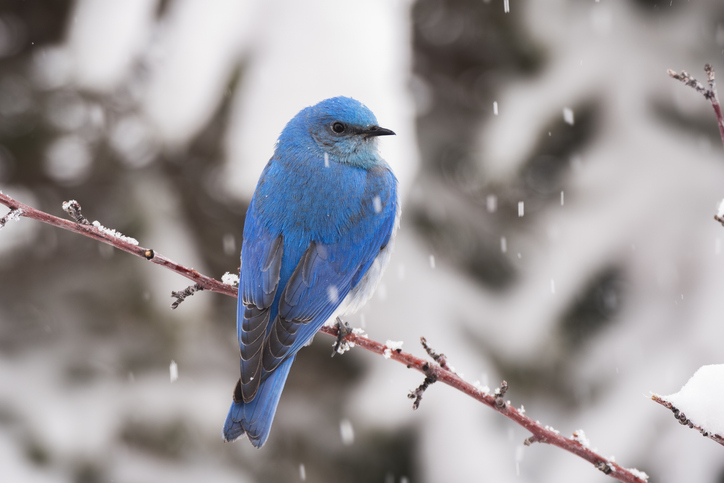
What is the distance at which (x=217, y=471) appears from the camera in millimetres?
4336

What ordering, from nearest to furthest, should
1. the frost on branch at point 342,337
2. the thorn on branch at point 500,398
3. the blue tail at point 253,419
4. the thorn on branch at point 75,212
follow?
the thorn on branch at point 500,398 → the thorn on branch at point 75,212 → the blue tail at point 253,419 → the frost on branch at point 342,337

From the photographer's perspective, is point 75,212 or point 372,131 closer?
point 75,212

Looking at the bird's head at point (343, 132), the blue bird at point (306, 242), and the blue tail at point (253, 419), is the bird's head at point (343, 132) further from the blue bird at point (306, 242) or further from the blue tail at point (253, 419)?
the blue tail at point (253, 419)

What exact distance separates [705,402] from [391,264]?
3269 mm

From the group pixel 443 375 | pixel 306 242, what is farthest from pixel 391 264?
pixel 443 375

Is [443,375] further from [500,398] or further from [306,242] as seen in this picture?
[306,242]

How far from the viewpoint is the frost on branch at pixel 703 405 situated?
A: 1.37 meters

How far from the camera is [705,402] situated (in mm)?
1384

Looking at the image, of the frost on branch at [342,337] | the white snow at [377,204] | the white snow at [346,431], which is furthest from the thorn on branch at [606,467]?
the white snow at [346,431]

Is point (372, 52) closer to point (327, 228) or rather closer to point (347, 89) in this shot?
point (347, 89)

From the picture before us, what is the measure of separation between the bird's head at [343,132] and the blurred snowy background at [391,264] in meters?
1.18

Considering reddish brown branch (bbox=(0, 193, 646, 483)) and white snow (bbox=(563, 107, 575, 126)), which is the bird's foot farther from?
white snow (bbox=(563, 107, 575, 126))

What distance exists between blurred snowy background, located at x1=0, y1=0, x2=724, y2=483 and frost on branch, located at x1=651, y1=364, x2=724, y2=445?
9.21 ft

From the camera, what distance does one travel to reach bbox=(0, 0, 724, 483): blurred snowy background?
4.25 metres
